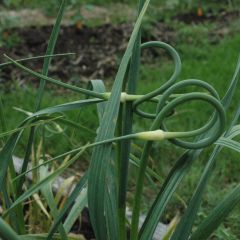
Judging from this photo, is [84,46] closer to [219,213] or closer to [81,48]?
[81,48]

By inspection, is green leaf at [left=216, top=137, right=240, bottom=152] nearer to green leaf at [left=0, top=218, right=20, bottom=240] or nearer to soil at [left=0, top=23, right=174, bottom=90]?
green leaf at [left=0, top=218, right=20, bottom=240]

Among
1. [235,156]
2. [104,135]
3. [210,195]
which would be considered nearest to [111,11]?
[235,156]

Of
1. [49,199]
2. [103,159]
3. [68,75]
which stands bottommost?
[68,75]

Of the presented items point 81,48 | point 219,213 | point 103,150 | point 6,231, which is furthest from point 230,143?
point 81,48

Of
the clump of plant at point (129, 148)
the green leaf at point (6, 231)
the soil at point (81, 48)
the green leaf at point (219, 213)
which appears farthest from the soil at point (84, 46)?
the green leaf at point (6, 231)

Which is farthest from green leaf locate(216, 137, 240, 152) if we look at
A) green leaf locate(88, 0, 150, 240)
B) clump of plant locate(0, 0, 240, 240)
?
green leaf locate(88, 0, 150, 240)

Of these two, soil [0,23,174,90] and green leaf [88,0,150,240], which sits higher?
green leaf [88,0,150,240]

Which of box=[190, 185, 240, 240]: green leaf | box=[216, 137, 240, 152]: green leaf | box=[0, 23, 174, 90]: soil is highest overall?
box=[216, 137, 240, 152]: green leaf

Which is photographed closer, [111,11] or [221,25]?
[221,25]

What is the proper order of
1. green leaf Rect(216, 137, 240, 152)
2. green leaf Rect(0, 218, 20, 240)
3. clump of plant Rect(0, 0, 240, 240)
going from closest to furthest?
green leaf Rect(0, 218, 20, 240)
clump of plant Rect(0, 0, 240, 240)
green leaf Rect(216, 137, 240, 152)

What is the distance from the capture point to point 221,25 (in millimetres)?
5285

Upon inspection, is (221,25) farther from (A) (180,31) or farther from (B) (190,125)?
(B) (190,125)

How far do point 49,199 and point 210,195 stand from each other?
100 cm

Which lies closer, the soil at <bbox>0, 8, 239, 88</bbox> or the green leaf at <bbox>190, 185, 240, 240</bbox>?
the green leaf at <bbox>190, 185, 240, 240</bbox>
